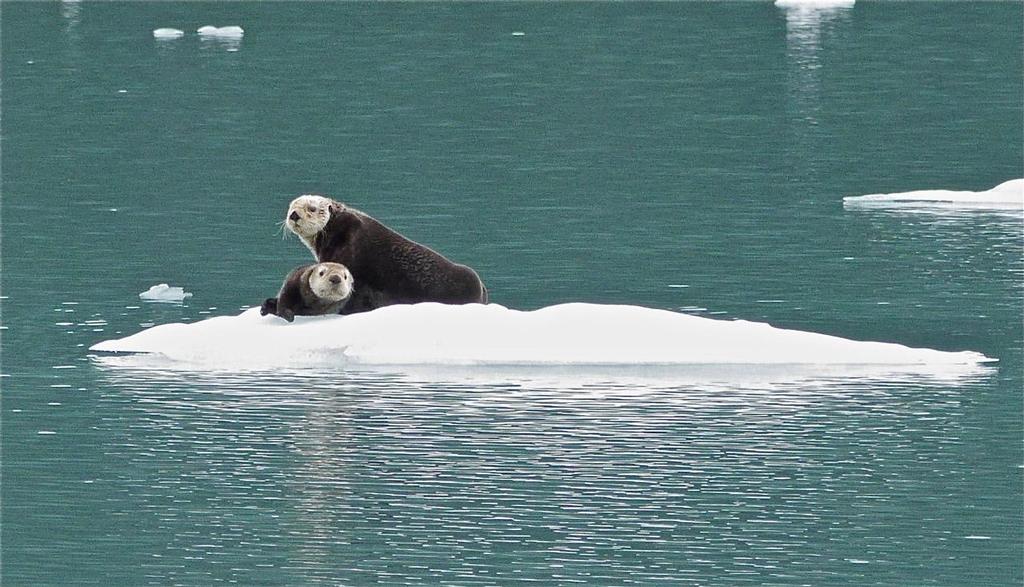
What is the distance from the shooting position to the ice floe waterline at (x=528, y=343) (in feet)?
40.0

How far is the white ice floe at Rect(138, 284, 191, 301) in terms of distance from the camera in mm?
14766

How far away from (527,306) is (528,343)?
2234 millimetres

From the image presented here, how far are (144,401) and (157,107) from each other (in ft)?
61.2

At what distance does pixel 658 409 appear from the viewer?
11109 mm

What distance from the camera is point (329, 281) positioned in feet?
41.2

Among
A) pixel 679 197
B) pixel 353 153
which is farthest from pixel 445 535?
pixel 353 153

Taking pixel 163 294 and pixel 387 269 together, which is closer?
Answer: pixel 387 269

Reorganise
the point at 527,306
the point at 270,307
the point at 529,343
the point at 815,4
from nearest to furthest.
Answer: the point at 529,343 < the point at 270,307 < the point at 527,306 < the point at 815,4

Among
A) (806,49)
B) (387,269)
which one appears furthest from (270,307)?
(806,49)

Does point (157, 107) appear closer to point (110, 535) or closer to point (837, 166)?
point (837, 166)

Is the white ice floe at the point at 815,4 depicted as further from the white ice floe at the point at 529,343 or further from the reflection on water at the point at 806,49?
the white ice floe at the point at 529,343

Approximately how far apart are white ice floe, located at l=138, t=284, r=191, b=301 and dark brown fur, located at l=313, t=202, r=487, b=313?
208 centimetres

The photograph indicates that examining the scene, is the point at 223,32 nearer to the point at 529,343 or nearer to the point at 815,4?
the point at 815,4

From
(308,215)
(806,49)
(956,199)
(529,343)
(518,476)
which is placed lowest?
(806,49)
